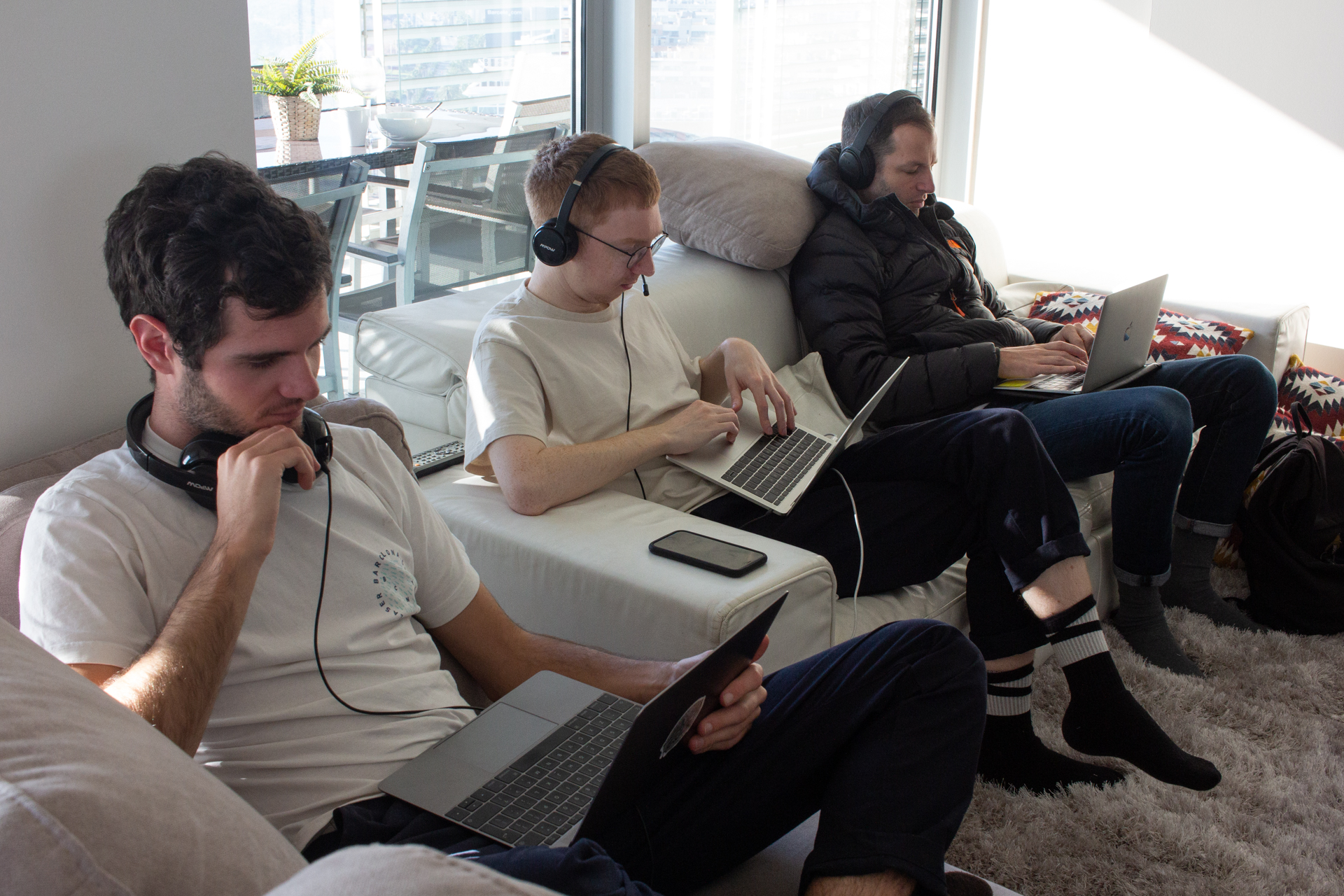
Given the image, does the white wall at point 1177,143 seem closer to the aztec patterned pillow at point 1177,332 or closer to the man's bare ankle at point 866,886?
the aztec patterned pillow at point 1177,332

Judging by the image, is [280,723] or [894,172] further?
[894,172]

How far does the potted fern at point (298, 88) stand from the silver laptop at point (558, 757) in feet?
4.17

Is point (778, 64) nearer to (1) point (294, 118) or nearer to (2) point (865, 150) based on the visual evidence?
(2) point (865, 150)

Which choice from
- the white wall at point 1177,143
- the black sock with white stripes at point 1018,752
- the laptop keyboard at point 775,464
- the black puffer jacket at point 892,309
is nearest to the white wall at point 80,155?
the laptop keyboard at point 775,464

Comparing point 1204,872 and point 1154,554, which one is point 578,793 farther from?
point 1154,554

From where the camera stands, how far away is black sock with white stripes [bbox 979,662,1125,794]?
1689 mm

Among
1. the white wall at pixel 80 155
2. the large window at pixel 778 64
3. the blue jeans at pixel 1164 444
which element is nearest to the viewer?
the white wall at pixel 80 155

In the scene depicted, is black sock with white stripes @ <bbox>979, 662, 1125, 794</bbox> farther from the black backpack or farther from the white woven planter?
the white woven planter

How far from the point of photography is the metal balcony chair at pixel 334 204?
195 centimetres

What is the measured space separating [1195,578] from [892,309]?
91 centimetres

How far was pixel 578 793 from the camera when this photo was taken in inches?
40.2

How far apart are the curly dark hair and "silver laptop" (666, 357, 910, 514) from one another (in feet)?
2.64

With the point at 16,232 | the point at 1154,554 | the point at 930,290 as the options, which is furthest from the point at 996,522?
the point at 16,232

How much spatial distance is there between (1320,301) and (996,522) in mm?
2507
